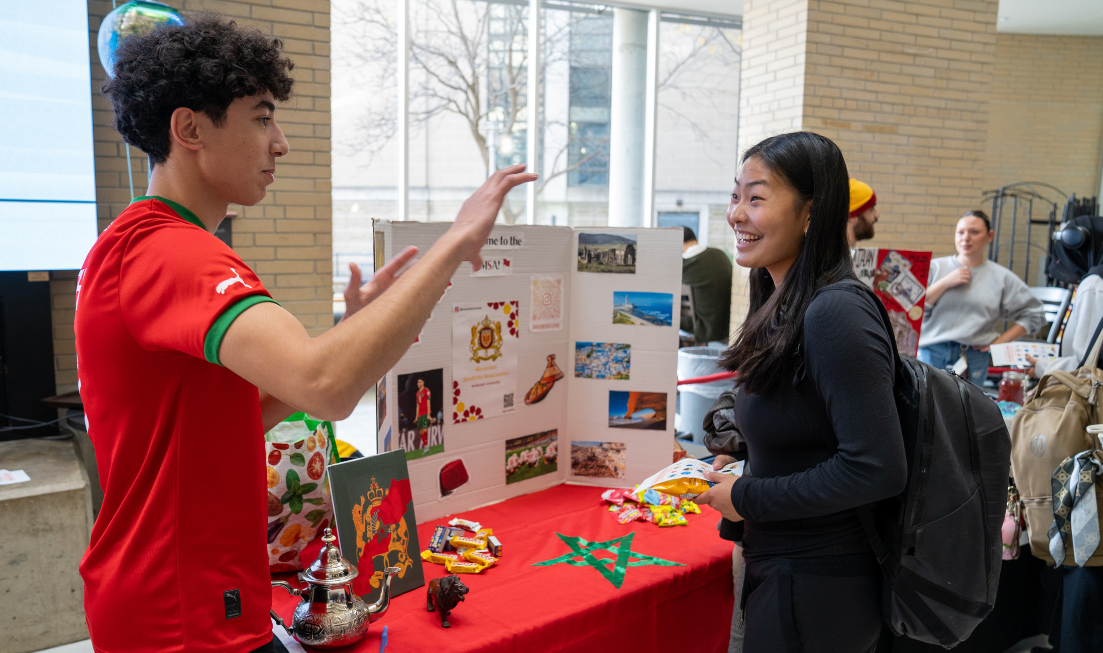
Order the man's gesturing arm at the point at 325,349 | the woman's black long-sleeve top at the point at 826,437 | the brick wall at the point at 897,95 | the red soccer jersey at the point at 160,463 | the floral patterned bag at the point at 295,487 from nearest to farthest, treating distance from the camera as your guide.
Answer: the man's gesturing arm at the point at 325,349, the red soccer jersey at the point at 160,463, the woman's black long-sleeve top at the point at 826,437, the floral patterned bag at the point at 295,487, the brick wall at the point at 897,95

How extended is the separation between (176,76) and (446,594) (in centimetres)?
112

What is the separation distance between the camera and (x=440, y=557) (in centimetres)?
186

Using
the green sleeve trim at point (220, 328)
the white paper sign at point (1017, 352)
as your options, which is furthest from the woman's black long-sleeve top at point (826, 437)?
the white paper sign at point (1017, 352)

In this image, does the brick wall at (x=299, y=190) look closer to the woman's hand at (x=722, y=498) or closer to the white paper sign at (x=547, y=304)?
the white paper sign at (x=547, y=304)

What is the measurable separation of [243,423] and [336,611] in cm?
54

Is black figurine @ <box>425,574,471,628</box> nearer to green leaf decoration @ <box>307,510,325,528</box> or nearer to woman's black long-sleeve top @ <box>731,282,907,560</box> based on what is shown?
green leaf decoration @ <box>307,510,325,528</box>

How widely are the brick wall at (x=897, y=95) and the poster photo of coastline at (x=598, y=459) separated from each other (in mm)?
4793

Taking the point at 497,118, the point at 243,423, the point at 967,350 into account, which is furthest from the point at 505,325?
the point at 497,118

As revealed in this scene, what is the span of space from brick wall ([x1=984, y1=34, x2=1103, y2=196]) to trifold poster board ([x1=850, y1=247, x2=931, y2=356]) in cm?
799

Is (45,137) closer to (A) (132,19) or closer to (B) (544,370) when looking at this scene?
(A) (132,19)

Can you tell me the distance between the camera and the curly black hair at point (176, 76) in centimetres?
103

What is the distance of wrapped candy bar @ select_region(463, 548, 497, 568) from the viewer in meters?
1.84

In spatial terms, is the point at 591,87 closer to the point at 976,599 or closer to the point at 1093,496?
the point at 1093,496

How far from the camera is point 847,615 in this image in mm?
1424
